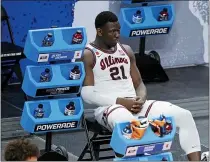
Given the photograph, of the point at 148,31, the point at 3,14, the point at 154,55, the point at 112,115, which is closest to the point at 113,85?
the point at 112,115

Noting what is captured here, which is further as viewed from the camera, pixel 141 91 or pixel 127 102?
pixel 141 91

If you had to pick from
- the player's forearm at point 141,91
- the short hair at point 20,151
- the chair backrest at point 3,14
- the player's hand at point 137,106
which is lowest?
the chair backrest at point 3,14

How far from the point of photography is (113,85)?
27.7 feet

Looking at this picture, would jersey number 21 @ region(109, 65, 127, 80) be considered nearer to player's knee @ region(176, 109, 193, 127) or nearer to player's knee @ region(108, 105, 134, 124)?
player's knee @ region(108, 105, 134, 124)

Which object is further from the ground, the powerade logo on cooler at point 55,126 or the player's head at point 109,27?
the player's head at point 109,27

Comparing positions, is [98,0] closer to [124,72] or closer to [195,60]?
[195,60]

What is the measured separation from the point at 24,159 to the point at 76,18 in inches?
213

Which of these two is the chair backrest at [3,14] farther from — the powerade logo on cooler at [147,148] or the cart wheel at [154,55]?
the powerade logo on cooler at [147,148]

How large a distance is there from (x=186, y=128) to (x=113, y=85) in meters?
0.83

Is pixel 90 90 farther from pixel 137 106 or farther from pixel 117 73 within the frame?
pixel 137 106

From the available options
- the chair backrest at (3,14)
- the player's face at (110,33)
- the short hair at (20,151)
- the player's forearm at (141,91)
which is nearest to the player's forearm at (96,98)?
the player's forearm at (141,91)

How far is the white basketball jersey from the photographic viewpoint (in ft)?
27.6

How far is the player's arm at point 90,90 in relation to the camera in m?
8.30

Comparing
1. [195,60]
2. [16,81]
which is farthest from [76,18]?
[195,60]
